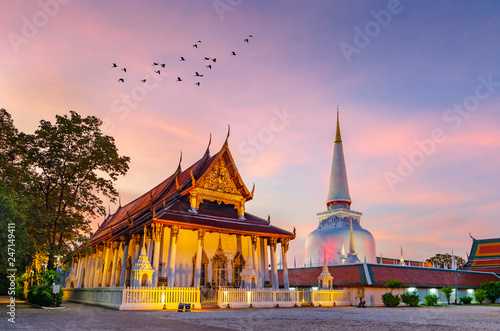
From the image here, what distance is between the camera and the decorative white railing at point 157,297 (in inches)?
717

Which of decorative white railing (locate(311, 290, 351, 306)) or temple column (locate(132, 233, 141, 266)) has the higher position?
temple column (locate(132, 233, 141, 266))

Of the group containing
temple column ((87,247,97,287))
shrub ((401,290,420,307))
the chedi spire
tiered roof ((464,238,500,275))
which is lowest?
shrub ((401,290,420,307))

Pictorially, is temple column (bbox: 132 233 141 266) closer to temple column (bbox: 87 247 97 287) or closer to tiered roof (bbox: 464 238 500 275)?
temple column (bbox: 87 247 97 287)

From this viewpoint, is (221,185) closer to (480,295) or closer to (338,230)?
(480,295)

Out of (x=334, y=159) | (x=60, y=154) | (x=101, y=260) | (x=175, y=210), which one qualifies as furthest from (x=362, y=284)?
(x=334, y=159)

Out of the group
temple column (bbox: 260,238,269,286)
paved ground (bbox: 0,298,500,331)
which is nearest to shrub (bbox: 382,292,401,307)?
temple column (bbox: 260,238,269,286)

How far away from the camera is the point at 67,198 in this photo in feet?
78.5

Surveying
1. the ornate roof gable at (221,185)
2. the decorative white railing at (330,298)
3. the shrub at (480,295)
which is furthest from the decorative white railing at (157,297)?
the shrub at (480,295)

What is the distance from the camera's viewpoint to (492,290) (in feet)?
123

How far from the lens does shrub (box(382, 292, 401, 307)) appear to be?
2812 cm

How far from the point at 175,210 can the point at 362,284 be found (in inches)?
593

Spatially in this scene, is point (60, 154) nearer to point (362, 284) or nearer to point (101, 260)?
point (101, 260)

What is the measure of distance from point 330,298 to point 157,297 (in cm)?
1289

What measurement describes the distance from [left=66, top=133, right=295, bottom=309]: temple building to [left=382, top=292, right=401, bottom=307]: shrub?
26.6 ft
